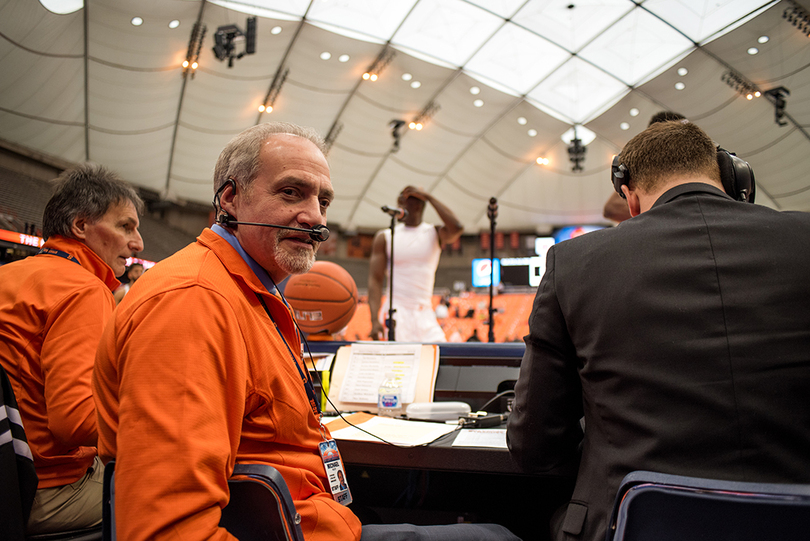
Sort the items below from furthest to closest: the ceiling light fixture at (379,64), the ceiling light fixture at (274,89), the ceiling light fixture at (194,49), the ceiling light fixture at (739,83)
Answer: the ceiling light fixture at (379,64), the ceiling light fixture at (274,89), the ceiling light fixture at (739,83), the ceiling light fixture at (194,49)

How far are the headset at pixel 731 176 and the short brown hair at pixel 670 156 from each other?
0.04 m

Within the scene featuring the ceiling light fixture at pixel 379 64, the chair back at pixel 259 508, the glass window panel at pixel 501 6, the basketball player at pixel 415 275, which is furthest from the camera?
the ceiling light fixture at pixel 379 64

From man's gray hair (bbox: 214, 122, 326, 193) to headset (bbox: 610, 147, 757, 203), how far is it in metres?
0.97

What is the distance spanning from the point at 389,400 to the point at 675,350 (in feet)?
4.45

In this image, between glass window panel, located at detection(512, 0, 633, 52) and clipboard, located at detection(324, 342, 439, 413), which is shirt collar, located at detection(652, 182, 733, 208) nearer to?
clipboard, located at detection(324, 342, 439, 413)

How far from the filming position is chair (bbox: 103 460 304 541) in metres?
0.87

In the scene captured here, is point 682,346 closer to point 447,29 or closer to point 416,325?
point 416,325

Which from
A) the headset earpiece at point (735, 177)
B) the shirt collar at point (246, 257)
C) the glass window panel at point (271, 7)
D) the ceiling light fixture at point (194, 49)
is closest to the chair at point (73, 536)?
the shirt collar at point (246, 257)

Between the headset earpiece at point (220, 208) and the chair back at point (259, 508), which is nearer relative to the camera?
the chair back at point (259, 508)

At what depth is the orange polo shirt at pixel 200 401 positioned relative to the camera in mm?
783

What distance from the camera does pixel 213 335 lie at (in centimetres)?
91

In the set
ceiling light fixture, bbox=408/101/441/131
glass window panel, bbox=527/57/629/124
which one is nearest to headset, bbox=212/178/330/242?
glass window panel, bbox=527/57/629/124

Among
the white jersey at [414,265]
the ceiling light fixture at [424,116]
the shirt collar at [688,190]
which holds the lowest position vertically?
the shirt collar at [688,190]

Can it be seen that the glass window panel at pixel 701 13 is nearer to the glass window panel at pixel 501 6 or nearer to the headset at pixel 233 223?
the glass window panel at pixel 501 6
